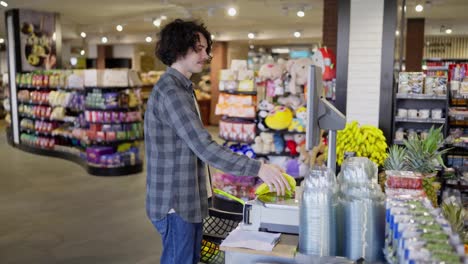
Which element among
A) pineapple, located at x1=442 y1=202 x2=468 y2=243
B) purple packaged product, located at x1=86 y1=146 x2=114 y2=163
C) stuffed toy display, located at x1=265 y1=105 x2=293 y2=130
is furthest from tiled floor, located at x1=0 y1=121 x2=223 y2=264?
pineapple, located at x1=442 y1=202 x2=468 y2=243

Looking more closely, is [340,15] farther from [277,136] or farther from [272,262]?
[272,262]

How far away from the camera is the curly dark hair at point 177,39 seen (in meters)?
2.42

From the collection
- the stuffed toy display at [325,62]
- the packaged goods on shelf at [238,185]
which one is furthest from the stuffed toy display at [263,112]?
the stuffed toy display at [325,62]

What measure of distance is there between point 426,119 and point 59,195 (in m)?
5.19

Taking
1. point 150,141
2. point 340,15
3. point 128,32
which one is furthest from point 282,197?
point 128,32

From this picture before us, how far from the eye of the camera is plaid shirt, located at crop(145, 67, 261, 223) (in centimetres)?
229

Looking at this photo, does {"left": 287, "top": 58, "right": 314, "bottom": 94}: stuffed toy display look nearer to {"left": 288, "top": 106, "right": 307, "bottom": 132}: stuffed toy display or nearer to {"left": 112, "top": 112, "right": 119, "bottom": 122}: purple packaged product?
{"left": 288, "top": 106, "right": 307, "bottom": 132}: stuffed toy display

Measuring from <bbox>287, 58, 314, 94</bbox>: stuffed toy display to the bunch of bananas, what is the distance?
2.15 m

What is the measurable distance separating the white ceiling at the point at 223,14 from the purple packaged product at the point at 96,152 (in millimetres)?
2997

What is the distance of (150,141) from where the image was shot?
242 centimetres

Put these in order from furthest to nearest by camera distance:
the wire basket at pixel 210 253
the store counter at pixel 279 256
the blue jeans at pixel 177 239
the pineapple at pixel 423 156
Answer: the pineapple at pixel 423 156
the wire basket at pixel 210 253
the blue jeans at pixel 177 239
the store counter at pixel 279 256

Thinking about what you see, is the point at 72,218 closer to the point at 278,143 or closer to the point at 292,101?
the point at 278,143

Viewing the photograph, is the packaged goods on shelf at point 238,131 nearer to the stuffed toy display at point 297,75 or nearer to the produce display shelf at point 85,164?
the stuffed toy display at point 297,75

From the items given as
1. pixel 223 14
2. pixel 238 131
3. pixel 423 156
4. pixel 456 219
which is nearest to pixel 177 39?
pixel 456 219
